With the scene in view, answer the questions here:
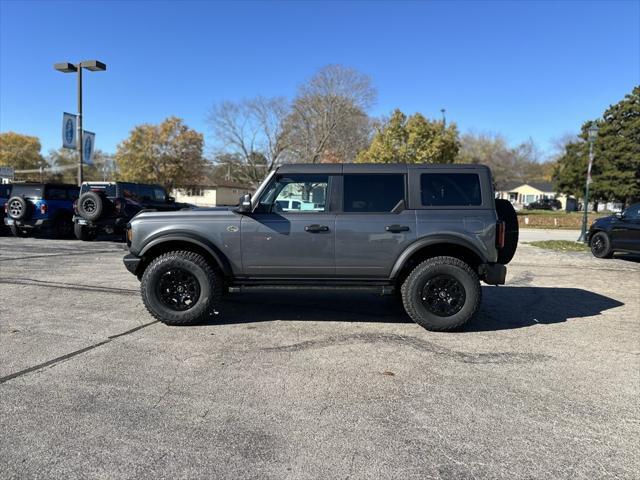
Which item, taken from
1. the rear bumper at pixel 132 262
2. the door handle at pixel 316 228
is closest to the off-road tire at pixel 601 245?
the door handle at pixel 316 228

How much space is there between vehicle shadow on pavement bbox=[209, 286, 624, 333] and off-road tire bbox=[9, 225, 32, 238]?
1178 cm

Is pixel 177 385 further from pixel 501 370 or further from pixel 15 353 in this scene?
pixel 501 370

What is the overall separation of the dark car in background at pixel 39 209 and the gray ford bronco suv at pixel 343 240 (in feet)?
38.4

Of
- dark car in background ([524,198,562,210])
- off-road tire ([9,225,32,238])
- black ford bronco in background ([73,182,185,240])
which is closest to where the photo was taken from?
black ford bronco in background ([73,182,185,240])

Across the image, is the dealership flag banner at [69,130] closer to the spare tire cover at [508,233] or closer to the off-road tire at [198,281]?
the off-road tire at [198,281]

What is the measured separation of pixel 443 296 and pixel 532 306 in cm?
229

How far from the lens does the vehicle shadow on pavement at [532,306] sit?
604 centimetres

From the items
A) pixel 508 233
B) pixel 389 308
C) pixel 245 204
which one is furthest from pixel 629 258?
pixel 245 204

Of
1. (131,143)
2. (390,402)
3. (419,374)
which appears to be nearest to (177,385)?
(390,402)

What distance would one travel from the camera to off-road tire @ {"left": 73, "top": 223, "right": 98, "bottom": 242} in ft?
49.1

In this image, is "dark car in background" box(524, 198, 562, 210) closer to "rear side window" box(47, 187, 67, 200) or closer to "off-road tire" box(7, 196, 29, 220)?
"rear side window" box(47, 187, 67, 200)

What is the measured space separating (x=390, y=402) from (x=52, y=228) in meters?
15.3

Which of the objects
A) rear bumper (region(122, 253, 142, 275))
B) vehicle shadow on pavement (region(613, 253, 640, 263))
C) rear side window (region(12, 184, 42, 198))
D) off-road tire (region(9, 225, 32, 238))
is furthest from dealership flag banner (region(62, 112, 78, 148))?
vehicle shadow on pavement (region(613, 253, 640, 263))

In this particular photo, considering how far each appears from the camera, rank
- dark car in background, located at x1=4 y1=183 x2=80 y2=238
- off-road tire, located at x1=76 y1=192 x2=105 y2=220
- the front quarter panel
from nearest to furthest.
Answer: the front quarter panel
off-road tire, located at x1=76 y1=192 x2=105 y2=220
dark car in background, located at x1=4 y1=183 x2=80 y2=238
